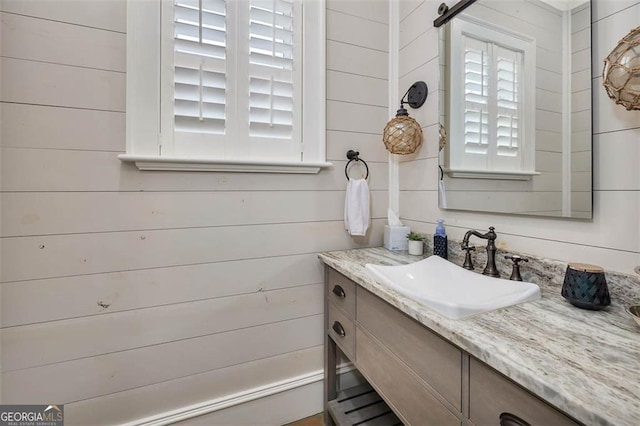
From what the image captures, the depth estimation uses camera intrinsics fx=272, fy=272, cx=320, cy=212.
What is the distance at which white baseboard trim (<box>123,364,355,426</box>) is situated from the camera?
1144mm

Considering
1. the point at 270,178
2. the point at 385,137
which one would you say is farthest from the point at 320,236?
the point at 385,137

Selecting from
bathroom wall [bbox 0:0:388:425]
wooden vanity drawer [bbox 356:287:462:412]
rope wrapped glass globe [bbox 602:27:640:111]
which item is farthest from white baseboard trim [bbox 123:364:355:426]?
rope wrapped glass globe [bbox 602:27:640:111]

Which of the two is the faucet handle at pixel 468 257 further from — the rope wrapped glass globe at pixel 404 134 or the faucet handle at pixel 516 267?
the rope wrapped glass globe at pixel 404 134

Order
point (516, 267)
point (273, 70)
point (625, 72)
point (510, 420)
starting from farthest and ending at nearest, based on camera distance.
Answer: point (273, 70) < point (516, 267) < point (625, 72) < point (510, 420)

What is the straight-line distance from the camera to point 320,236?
4.62 feet

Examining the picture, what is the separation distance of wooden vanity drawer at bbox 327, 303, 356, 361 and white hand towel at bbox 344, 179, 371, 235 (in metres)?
0.39

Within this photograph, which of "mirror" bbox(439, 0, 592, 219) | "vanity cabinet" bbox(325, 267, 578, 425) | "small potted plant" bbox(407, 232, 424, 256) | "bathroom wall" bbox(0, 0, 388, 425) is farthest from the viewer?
"small potted plant" bbox(407, 232, 424, 256)

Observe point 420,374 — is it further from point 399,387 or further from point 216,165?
point 216,165

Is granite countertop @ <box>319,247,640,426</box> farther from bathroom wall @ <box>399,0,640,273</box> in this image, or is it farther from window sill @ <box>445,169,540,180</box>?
window sill @ <box>445,169,540,180</box>

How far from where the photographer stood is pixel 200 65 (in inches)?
45.8

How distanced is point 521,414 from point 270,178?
3.71ft

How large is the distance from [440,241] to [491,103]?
595 mm

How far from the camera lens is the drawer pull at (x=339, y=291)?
1175 mm

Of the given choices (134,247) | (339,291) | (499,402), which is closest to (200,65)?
(134,247)
